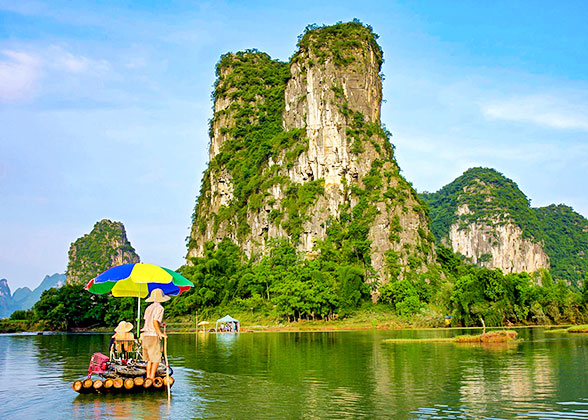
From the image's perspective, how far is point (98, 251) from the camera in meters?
132

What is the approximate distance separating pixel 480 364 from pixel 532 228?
117m

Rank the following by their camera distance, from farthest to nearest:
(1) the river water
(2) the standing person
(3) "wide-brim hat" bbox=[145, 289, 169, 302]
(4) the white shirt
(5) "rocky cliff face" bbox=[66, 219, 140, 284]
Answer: (5) "rocky cliff face" bbox=[66, 219, 140, 284], (3) "wide-brim hat" bbox=[145, 289, 169, 302], (4) the white shirt, (2) the standing person, (1) the river water

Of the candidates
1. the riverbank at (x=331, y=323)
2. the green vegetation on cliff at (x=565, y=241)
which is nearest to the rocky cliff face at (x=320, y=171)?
the riverbank at (x=331, y=323)

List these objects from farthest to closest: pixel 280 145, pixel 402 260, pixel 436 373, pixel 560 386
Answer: pixel 280 145, pixel 402 260, pixel 436 373, pixel 560 386

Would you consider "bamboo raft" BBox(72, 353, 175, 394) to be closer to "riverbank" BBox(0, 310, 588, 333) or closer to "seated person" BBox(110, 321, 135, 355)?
"seated person" BBox(110, 321, 135, 355)

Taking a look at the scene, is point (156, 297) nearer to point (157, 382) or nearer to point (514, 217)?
point (157, 382)

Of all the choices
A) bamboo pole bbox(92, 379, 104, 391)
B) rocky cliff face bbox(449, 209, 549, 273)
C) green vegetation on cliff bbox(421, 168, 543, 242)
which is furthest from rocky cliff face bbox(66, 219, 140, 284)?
bamboo pole bbox(92, 379, 104, 391)

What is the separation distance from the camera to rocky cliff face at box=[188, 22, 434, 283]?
75.9m

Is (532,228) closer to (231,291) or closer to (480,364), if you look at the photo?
(231,291)

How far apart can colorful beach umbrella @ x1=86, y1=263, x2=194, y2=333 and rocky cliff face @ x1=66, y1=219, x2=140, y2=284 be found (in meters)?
→ 118

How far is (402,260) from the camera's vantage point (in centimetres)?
7256

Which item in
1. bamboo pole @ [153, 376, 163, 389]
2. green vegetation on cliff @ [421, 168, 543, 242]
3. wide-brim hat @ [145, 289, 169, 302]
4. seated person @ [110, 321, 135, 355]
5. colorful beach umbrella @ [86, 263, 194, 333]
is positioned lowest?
bamboo pole @ [153, 376, 163, 389]

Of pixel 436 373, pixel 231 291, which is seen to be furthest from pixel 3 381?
pixel 231 291

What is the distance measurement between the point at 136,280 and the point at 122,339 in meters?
2.26
